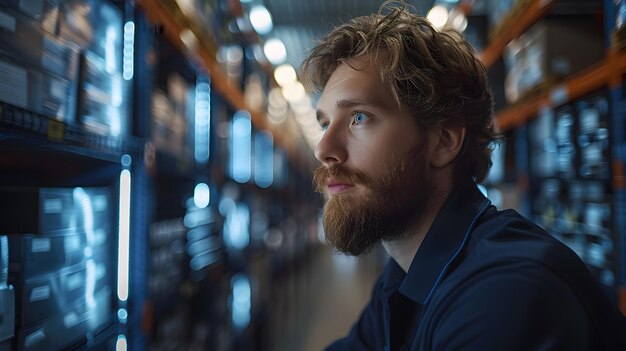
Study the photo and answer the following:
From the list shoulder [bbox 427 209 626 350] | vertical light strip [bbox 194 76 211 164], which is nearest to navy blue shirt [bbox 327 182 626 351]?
shoulder [bbox 427 209 626 350]

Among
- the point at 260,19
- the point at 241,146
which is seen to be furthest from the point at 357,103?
the point at 260,19

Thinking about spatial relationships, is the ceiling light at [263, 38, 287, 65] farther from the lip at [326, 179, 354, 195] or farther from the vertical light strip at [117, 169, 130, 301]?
the lip at [326, 179, 354, 195]

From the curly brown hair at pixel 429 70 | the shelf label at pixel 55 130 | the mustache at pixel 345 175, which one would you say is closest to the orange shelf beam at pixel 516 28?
the curly brown hair at pixel 429 70

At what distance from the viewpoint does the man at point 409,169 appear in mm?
1242

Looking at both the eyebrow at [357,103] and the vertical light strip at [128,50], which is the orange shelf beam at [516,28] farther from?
the vertical light strip at [128,50]

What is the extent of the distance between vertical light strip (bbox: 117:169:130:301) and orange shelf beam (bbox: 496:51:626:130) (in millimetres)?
1878

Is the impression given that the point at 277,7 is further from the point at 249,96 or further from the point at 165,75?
the point at 165,75

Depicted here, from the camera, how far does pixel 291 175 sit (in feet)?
23.0

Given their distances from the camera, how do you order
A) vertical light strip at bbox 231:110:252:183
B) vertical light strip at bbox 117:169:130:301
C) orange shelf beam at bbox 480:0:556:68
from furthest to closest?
vertical light strip at bbox 231:110:252:183 → orange shelf beam at bbox 480:0:556:68 → vertical light strip at bbox 117:169:130:301

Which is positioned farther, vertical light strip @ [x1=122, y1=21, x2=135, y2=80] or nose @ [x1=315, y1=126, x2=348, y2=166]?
vertical light strip @ [x1=122, y1=21, x2=135, y2=80]

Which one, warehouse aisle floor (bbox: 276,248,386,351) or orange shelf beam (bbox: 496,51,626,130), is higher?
orange shelf beam (bbox: 496,51,626,130)

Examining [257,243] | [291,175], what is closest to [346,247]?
[257,243]

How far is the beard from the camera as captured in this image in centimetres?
147

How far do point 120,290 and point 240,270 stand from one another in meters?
1.95
